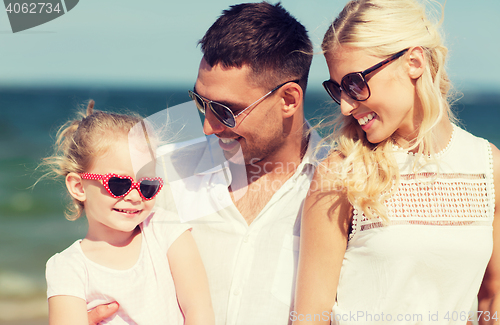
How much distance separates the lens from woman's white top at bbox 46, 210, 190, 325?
6.43 feet

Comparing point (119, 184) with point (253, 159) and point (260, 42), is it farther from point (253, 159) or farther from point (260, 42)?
point (260, 42)

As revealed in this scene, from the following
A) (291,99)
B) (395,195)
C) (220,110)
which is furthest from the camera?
(291,99)

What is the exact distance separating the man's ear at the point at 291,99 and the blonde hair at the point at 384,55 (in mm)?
590

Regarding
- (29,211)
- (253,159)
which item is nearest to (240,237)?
(253,159)

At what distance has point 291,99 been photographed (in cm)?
253

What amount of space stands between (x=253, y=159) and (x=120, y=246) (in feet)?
2.98

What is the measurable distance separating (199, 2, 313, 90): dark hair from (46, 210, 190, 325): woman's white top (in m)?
1.02

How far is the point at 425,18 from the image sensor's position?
6.10 ft

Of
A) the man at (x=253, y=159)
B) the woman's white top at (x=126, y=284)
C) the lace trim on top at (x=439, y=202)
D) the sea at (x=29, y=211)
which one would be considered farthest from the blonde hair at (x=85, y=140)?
the lace trim on top at (x=439, y=202)

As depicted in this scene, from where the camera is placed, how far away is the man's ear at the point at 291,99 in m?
2.51

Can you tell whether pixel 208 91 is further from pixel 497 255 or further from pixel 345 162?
pixel 497 255

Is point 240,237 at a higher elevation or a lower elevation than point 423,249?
lower

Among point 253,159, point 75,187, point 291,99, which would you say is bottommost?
point 253,159

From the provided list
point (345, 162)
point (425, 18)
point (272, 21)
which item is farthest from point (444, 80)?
point (272, 21)
